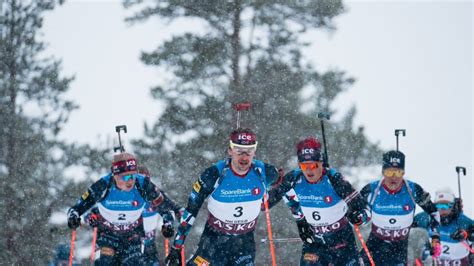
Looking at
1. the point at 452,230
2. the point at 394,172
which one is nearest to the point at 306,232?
the point at 394,172

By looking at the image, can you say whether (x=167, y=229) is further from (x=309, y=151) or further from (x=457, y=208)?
(x=457, y=208)

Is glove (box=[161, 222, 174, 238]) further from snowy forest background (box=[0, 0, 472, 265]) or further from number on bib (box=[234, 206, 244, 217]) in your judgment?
snowy forest background (box=[0, 0, 472, 265])

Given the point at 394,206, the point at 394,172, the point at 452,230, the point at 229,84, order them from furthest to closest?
the point at 229,84 < the point at 452,230 < the point at 394,206 < the point at 394,172

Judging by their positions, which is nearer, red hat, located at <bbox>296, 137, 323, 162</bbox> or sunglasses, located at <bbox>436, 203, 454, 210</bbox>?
red hat, located at <bbox>296, 137, 323, 162</bbox>

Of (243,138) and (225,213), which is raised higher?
(243,138)

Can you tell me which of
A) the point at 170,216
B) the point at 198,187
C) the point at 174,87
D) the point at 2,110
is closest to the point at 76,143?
the point at 2,110

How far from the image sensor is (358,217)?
911 centimetres

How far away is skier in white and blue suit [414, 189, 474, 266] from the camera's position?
44.0 feet

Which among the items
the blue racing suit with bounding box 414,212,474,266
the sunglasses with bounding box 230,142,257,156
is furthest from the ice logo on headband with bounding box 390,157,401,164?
the blue racing suit with bounding box 414,212,474,266

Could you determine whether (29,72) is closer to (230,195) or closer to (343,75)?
(343,75)

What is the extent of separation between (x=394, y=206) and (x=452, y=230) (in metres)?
3.62

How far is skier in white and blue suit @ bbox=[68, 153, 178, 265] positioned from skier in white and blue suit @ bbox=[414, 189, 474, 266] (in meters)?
5.23

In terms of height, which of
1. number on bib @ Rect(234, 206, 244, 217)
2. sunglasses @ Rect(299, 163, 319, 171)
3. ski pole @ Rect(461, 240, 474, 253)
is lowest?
ski pole @ Rect(461, 240, 474, 253)

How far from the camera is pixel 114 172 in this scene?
10508 mm
